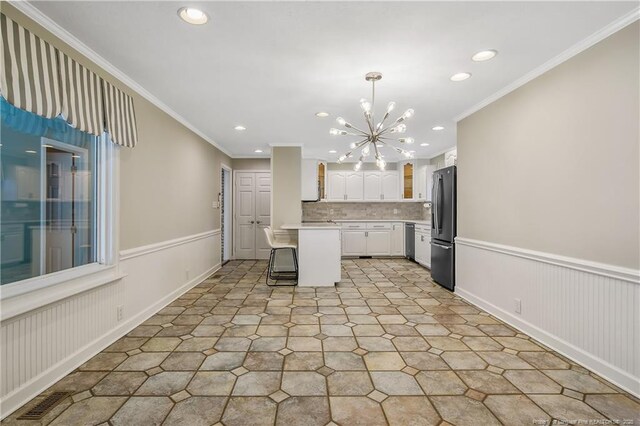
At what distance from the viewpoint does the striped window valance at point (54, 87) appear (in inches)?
69.9

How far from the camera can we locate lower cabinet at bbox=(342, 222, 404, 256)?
7.43m

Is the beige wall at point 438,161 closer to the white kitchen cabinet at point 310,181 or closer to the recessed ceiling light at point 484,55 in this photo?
the white kitchen cabinet at point 310,181

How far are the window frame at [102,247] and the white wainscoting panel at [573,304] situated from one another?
12.6ft

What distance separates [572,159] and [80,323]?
4.11 metres

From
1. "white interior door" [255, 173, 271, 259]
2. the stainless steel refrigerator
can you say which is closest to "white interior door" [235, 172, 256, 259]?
"white interior door" [255, 173, 271, 259]

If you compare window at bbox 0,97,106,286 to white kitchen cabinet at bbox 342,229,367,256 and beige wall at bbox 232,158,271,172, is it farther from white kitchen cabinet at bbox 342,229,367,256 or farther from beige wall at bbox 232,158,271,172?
white kitchen cabinet at bbox 342,229,367,256

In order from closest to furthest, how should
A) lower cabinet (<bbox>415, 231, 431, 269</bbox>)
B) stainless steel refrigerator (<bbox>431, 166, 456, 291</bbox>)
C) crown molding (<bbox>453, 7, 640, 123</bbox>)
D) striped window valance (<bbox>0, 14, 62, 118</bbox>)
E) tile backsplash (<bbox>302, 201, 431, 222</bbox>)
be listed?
1. striped window valance (<bbox>0, 14, 62, 118</bbox>)
2. crown molding (<bbox>453, 7, 640, 123</bbox>)
3. stainless steel refrigerator (<bbox>431, 166, 456, 291</bbox>)
4. lower cabinet (<bbox>415, 231, 431, 269</bbox>)
5. tile backsplash (<bbox>302, 201, 431, 222</bbox>)

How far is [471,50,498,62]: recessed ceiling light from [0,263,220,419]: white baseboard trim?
396cm

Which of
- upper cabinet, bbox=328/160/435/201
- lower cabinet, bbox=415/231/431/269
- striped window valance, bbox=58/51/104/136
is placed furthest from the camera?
upper cabinet, bbox=328/160/435/201

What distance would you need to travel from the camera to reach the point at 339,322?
3277 mm

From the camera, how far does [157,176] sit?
142 inches

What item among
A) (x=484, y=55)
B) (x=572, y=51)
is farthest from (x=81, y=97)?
(x=572, y=51)

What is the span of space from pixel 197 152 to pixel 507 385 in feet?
15.8

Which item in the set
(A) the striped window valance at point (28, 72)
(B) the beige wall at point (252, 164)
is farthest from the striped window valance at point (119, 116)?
(B) the beige wall at point (252, 164)
